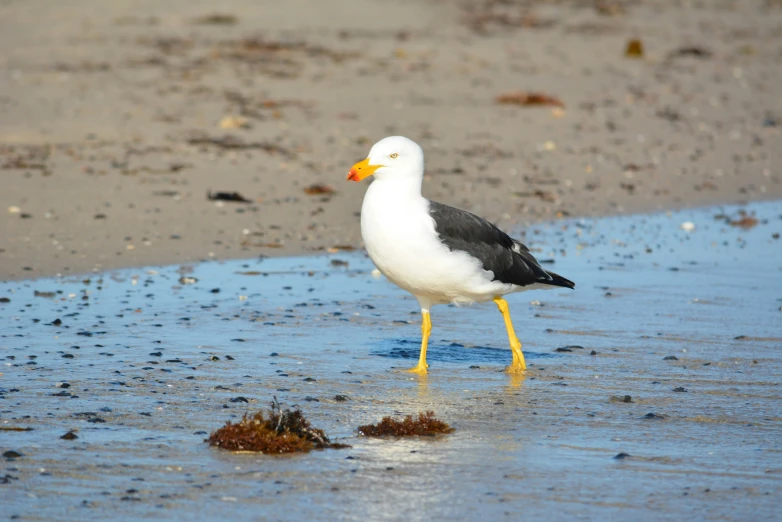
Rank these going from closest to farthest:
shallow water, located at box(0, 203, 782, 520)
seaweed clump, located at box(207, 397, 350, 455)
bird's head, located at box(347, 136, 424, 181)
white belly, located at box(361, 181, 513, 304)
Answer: shallow water, located at box(0, 203, 782, 520) → seaweed clump, located at box(207, 397, 350, 455) → white belly, located at box(361, 181, 513, 304) → bird's head, located at box(347, 136, 424, 181)

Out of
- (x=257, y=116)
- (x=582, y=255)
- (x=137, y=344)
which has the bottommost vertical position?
(x=137, y=344)

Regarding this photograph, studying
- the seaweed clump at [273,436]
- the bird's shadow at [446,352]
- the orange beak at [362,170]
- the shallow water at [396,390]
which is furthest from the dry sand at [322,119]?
the seaweed clump at [273,436]

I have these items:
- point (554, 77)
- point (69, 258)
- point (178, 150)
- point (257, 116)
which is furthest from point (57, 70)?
point (69, 258)

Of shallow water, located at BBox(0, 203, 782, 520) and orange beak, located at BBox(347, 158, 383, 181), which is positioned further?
orange beak, located at BBox(347, 158, 383, 181)

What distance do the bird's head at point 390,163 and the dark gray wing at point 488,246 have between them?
279mm

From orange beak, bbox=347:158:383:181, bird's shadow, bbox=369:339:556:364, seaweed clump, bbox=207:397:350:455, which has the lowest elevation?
seaweed clump, bbox=207:397:350:455

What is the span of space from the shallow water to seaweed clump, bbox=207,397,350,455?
9 centimetres

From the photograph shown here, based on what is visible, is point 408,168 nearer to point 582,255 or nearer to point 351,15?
point 582,255

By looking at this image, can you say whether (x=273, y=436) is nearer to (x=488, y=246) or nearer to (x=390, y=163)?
(x=390, y=163)

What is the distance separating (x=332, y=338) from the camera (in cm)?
826

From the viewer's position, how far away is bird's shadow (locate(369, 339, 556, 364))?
798cm

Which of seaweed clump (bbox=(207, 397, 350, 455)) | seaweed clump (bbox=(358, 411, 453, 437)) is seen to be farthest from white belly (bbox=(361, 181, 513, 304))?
seaweed clump (bbox=(207, 397, 350, 455))

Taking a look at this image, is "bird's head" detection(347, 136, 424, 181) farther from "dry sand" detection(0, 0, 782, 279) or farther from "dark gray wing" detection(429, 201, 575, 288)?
"dry sand" detection(0, 0, 782, 279)

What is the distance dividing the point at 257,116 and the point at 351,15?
9.63 meters
